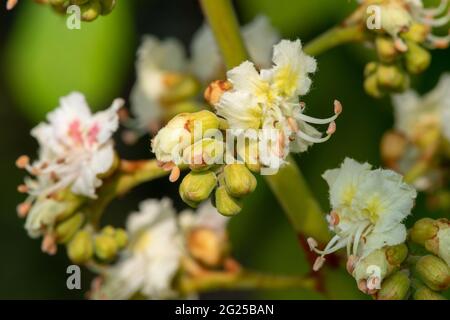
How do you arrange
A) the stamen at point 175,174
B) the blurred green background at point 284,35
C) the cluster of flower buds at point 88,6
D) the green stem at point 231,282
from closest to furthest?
the stamen at point 175,174
the cluster of flower buds at point 88,6
the green stem at point 231,282
the blurred green background at point 284,35

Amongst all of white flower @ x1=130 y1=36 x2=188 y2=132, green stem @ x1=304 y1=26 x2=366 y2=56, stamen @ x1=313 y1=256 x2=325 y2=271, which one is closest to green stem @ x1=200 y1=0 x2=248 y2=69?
green stem @ x1=304 y1=26 x2=366 y2=56

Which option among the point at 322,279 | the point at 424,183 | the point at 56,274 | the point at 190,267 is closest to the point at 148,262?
the point at 190,267

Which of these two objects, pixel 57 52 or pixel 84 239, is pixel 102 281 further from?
pixel 57 52

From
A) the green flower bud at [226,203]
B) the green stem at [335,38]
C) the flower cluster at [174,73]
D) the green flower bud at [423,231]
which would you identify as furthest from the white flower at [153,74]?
the green flower bud at [423,231]

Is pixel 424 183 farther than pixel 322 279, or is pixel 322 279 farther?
pixel 424 183

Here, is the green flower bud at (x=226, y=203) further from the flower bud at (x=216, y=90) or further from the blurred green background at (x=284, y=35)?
the blurred green background at (x=284, y=35)

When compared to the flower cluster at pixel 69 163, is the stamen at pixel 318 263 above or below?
below

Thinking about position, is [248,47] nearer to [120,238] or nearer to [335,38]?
[335,38]
